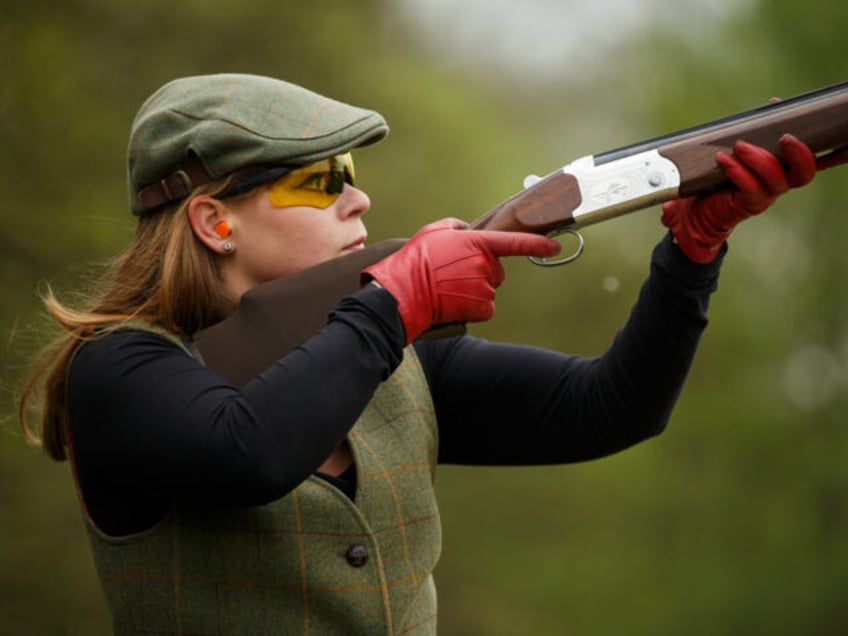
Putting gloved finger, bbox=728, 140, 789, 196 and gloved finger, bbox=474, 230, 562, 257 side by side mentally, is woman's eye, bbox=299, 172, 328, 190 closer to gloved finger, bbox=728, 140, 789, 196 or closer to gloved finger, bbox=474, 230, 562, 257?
gloved finger, bbox=474, 230, 562, 257

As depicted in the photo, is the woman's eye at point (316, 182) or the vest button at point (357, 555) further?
the woman's eye at point (316, 182)

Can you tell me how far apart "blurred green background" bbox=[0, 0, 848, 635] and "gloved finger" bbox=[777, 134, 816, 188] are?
11.9 ft

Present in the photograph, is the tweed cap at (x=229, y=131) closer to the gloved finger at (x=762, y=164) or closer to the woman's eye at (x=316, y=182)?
the woman's eye at (x=316, y=182)

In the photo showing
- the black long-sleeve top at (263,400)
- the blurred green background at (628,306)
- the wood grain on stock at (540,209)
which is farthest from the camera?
the blurred green background at (628,306)

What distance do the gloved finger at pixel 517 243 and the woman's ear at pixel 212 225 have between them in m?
0.48

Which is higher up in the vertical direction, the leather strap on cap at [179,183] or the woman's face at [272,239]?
the leather strap on cap at [179,183]

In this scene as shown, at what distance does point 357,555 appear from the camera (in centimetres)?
184

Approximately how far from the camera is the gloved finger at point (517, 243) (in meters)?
1.96

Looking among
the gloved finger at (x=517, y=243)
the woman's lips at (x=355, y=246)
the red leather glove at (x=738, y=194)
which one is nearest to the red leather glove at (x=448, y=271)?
the gloved finger at (x=517, y=243)

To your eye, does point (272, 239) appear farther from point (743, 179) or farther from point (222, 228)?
point (743, 179)

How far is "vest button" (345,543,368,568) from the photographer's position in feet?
6.03

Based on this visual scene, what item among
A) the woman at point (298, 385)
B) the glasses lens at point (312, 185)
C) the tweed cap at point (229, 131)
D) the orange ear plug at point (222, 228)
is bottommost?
the woman at point (298, 385)

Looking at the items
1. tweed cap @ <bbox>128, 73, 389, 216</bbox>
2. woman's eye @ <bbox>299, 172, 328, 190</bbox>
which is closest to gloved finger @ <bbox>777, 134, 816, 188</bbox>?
tweed cap @ <bbox>128, 73, 389, 216</bbox>

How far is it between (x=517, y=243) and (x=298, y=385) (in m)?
0.56
